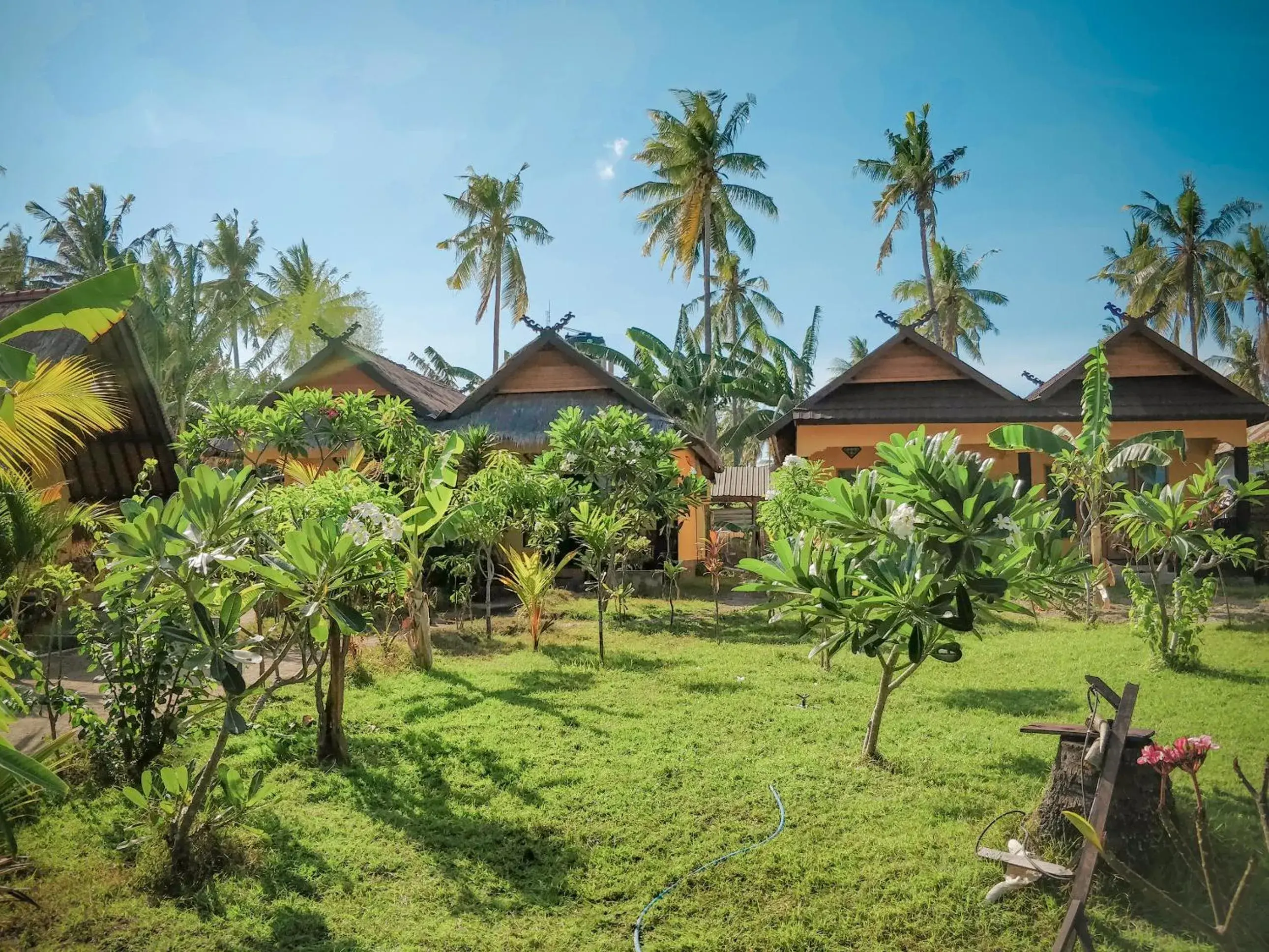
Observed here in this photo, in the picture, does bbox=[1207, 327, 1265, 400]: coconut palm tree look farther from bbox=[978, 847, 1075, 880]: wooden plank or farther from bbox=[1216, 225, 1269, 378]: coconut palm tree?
bbox=[978, 847, 1075, 880]: wooden plank

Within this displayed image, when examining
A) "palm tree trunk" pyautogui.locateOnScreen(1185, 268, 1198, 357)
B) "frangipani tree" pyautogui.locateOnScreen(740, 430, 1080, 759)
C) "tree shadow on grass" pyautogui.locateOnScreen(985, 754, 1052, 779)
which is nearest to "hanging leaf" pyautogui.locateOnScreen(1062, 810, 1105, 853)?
"frangipani tree" pyautogui.locateOnScreen(740, 430, 1080, 759)

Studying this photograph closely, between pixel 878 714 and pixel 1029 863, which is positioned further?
pixel 878 714

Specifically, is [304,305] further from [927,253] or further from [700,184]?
[927,253]

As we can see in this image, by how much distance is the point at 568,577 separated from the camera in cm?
1312

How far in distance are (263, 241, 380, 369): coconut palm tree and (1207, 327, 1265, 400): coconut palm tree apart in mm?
23202

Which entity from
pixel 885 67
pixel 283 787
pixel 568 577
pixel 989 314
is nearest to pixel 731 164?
pixel 989 314

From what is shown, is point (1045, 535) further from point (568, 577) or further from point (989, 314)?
point (989, 314)

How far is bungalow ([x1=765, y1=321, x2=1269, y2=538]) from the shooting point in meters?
11.9

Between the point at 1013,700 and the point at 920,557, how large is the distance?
3.29 metres

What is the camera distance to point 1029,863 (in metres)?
3.02

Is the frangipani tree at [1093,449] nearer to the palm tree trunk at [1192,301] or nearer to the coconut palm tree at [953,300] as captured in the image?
the palm tree trunk at [1192,301]

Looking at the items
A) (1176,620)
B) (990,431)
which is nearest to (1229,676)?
(1176,620)

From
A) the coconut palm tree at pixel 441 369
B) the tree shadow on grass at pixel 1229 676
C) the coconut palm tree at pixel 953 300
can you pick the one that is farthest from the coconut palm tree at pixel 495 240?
the tree shadow on grass at pixel 1229 676

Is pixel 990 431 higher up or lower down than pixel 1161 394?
lower down
